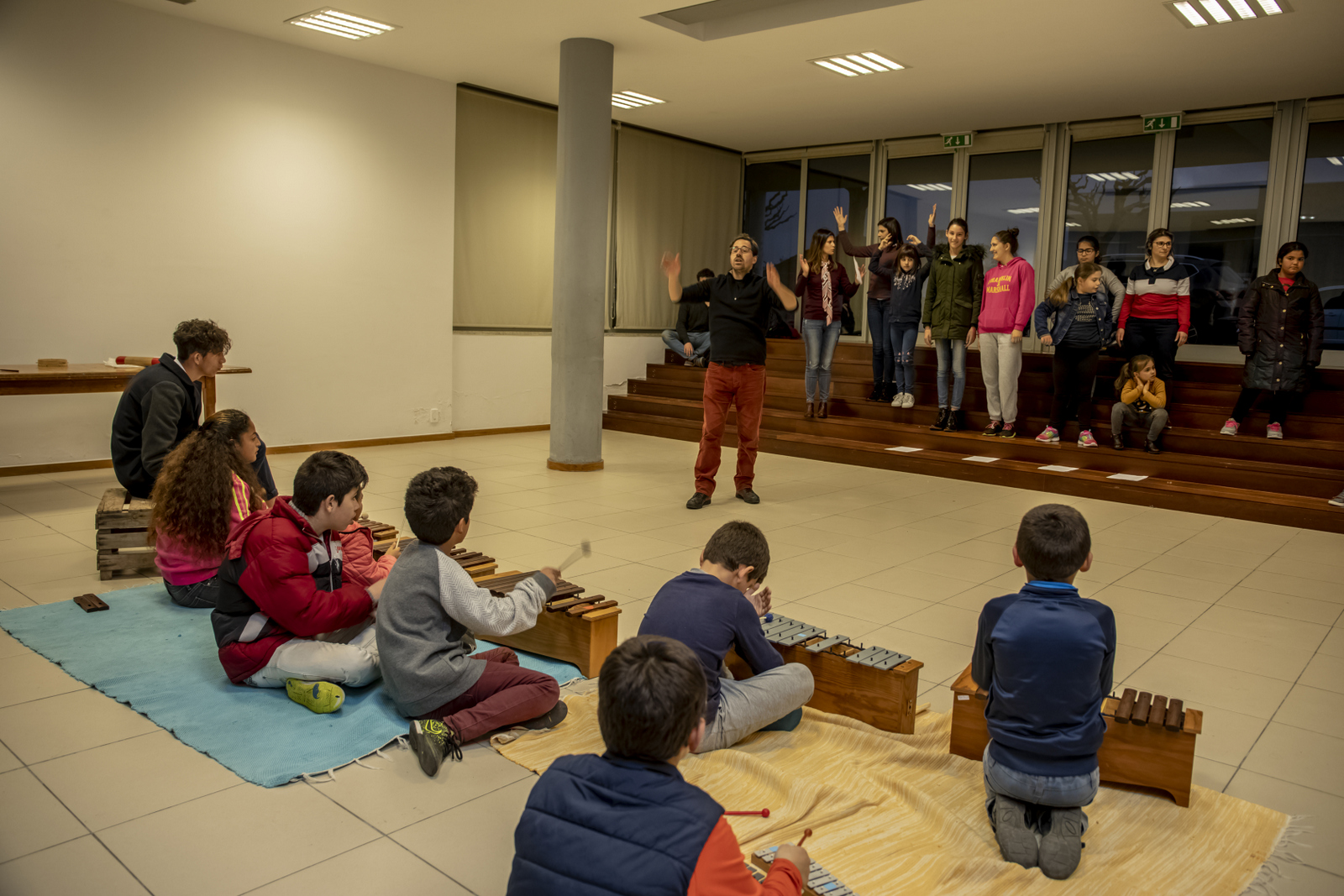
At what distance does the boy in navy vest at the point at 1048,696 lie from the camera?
215cm

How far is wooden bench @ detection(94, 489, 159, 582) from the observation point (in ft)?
13.9

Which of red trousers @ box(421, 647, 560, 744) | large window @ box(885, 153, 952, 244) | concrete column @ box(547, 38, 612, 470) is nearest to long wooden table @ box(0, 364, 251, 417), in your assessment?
concrete column @ box(547, 38, 612, 470)

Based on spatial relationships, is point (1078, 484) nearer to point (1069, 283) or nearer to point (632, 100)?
point (1069, 283)

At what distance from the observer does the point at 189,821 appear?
229 centimetres

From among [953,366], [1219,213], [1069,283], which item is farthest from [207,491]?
[1219,213]

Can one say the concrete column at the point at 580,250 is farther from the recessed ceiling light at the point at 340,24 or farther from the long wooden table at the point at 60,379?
the long wooden table at the point at 60,379

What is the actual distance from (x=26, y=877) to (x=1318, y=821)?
3.07 meters

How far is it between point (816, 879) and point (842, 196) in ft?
34.8

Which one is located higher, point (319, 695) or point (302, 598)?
point (302, 598)

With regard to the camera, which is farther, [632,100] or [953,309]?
[632,100]

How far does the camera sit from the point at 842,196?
11641 millimetres

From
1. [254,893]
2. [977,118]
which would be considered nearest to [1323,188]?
[977,118]

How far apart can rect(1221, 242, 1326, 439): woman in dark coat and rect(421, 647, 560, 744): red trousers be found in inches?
256

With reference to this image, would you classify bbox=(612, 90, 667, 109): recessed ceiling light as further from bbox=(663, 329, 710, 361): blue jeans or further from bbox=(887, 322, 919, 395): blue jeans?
bbox=(887, 322, 919, 395): blue jeans
